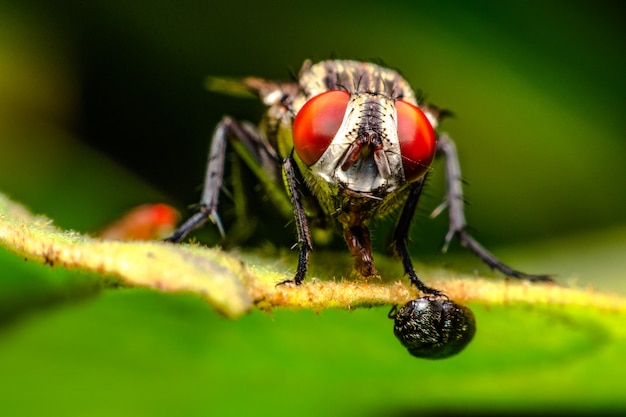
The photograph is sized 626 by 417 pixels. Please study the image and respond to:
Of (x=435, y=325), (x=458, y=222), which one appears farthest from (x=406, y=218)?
(x=435, y=325)

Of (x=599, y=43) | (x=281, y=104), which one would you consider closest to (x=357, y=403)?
(x=281, y=104)

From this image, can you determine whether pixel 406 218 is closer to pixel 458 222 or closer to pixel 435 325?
pixel 458 222

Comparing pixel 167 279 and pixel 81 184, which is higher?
pixel 167 279

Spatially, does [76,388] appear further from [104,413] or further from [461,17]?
[461,17]

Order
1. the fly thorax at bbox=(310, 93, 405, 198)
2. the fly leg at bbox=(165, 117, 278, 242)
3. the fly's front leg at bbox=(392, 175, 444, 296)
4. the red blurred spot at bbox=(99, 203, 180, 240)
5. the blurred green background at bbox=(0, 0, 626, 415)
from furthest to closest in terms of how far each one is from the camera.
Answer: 1. the blurred green background at bbox=(0, 0, 626, 415)
2. the red blurred spot at bbox=(99, 203, 180, 240)
3. the fly leg at bbox=(165, 117, 278, 242)
4. the fly's front leg at bbox=(392, 175, 444, 296)
5. the fly thorax at bbox=(310, 93, 405, 198)

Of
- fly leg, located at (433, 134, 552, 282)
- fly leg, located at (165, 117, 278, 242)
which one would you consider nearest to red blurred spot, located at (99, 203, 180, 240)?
fly leg, located at (165, 117, 278, 242)

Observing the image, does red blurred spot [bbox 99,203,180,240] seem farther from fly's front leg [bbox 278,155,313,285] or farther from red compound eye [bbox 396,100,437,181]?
red compound eye [bbox 396,100,437,181]

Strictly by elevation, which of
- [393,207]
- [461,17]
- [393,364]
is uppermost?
[461,17]

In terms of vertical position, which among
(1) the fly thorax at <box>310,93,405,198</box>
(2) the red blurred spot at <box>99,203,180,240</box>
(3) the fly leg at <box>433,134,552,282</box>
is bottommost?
(2) the red blurred spot at <box>99,203,180,240</box>
